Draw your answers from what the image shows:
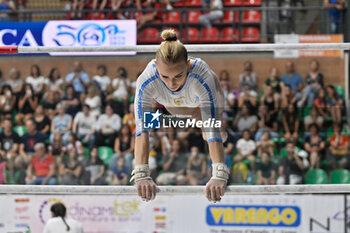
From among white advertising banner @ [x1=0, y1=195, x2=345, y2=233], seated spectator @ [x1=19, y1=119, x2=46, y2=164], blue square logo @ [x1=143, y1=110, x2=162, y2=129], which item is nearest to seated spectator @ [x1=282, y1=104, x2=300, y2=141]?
white advertising banner @ [x1=0, y1=195, x2=345, y2=233]

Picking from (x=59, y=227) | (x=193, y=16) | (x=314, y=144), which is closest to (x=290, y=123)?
(x=314, y=144)

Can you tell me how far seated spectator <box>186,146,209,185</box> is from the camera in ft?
28.2

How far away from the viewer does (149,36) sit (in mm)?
12031

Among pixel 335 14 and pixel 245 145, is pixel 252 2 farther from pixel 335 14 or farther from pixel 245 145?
pixel 245 145

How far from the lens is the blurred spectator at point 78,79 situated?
379 inches

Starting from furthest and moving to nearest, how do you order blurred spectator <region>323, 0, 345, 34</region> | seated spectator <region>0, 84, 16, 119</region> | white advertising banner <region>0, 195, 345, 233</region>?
blurred spectator <region>323, 0, 345, 34</region>, seated spectator <region>0, 84, 16, 119</region>, white advertising banner <region>0, 195, 345, 233</region>

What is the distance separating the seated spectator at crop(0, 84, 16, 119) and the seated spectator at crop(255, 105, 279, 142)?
3.50 metres

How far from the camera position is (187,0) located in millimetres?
12805

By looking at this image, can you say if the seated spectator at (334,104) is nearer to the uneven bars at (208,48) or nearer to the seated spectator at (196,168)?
the seated spectator at (196,168)

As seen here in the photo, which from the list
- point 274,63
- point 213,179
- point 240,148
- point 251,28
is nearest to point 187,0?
point 251,28

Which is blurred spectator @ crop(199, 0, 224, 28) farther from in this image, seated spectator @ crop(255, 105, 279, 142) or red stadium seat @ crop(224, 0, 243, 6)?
seated spectator @ crop(255, 105, 279, 142)

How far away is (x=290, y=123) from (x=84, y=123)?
290 centimetres

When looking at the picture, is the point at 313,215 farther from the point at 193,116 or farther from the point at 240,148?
the point at 193,116

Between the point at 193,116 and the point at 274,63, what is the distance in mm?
6040
